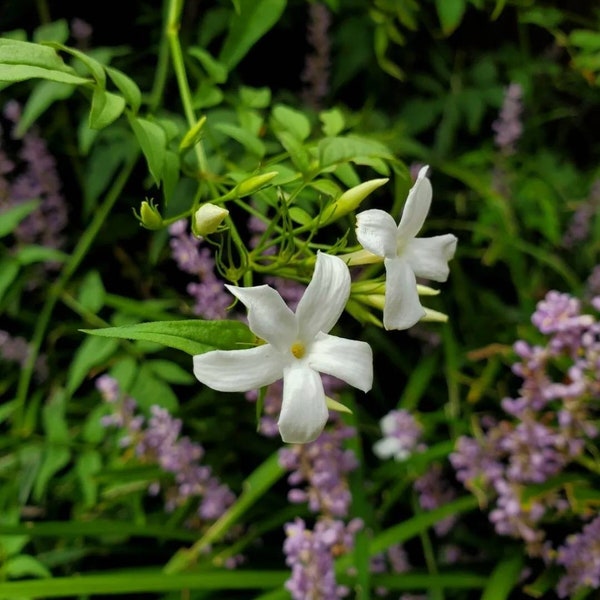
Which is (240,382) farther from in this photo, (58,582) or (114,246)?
(114,246)

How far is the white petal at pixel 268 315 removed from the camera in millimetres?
533

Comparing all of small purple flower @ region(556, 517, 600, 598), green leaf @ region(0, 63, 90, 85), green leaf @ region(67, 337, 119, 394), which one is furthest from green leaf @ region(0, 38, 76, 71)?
small purple flower @ region(556, 517, 600, 598)

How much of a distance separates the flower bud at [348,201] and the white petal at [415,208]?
0.17 feet

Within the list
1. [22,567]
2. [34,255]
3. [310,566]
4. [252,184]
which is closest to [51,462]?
[22,567]

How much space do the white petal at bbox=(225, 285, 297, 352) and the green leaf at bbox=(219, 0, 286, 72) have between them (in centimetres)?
44

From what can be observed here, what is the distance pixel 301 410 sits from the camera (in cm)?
54

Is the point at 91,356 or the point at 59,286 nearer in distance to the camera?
the point at 91,356

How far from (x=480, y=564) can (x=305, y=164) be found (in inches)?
28.9

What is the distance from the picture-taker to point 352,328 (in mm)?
1405

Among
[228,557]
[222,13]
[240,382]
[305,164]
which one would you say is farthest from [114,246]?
[240,382]

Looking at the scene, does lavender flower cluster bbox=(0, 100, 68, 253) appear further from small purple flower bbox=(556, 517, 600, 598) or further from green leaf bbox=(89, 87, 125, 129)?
small purple flower bbox=(556, 517, 600, 598)

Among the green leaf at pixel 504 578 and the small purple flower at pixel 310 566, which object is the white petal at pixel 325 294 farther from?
the green leaf at pixel 504 578

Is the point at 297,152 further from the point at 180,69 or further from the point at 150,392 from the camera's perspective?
the point at 150,392

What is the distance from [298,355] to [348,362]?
45 millimetres
